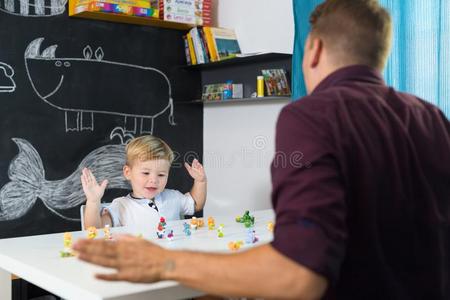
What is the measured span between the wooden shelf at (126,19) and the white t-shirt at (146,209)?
1506 millimetres

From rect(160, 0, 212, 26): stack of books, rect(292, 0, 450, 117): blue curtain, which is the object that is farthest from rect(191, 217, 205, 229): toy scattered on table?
rect(160, 0, 212, 26): stack of books

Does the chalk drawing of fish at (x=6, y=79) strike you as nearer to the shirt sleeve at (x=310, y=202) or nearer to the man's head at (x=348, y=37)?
the man's head at (x=348, y=37)

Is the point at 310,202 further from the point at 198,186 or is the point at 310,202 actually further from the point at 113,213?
the point at 198,186

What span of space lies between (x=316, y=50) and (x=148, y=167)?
1.96 m

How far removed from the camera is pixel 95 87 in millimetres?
4102

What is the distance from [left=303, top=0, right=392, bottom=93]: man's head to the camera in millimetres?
1117

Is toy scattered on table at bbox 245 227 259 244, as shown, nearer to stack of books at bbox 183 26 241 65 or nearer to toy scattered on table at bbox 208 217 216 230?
toy scattered on table at bbox 208 217 216 230

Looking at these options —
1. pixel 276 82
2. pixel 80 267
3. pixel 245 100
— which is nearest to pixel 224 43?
pixel 245 100

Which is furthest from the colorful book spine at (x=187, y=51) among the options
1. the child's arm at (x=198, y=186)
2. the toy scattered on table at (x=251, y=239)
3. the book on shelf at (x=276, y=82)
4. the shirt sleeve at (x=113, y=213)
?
the toy scattered on table at (x=251, y=239)

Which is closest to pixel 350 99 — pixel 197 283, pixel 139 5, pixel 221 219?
pixel 197 283

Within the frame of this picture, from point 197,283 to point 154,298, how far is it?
0.49 meters

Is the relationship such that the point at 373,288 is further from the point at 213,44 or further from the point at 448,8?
the point at 213,44

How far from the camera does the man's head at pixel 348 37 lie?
3.67ft

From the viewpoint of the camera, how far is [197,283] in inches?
37.9
